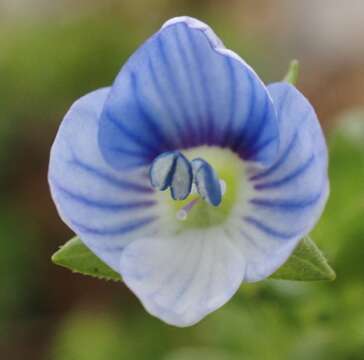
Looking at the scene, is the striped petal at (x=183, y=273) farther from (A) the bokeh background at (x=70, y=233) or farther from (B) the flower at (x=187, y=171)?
(A) the bokeh background at (x=70, y=233)

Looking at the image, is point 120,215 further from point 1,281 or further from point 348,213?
point 1,281

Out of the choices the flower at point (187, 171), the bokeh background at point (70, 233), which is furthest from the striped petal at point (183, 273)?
the bokeh background at point (70, 233)

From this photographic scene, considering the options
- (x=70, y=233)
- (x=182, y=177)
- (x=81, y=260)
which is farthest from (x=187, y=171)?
(x=70, y=233)

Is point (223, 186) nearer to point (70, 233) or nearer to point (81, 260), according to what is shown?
point (81, 260)

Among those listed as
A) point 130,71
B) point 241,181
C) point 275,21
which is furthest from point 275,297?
point 275,21

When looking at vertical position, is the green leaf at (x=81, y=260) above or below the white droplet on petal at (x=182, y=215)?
above

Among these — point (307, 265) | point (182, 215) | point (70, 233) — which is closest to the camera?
point (307, 265)

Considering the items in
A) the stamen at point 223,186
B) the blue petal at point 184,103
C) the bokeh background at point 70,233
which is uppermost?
the blue petal at point 184,103
